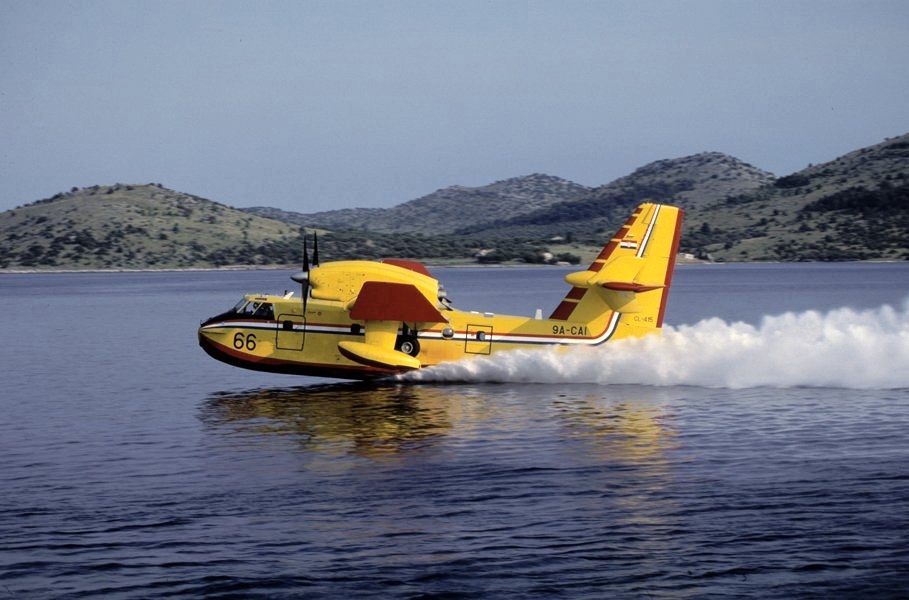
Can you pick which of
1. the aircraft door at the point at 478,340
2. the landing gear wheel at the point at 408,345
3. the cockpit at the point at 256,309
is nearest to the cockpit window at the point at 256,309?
the cockpit at the point at 256,309

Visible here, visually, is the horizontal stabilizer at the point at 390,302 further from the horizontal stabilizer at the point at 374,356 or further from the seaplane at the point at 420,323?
the horizontal stabilizer at the point at 374,356

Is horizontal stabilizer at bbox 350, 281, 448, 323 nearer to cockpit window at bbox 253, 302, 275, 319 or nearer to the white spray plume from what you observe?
the white spray plume

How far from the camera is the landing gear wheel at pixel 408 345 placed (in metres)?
38.7

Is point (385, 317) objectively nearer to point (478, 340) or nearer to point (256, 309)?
point (478, 340)

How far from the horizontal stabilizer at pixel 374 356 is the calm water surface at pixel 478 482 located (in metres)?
1.05

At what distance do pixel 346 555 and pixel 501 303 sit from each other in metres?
76.1

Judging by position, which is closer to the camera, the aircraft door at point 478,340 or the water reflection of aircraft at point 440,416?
the water reflection of aircraft at point 440,416

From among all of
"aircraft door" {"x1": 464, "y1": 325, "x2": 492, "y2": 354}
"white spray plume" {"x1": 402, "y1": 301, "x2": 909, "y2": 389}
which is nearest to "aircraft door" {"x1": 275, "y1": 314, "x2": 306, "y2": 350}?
"white spray plume" {"x1": 402, "y1": 301, "x2": 909, "y2": 389}

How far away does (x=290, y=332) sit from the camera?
1516 inches

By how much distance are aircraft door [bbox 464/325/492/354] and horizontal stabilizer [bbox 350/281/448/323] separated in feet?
7.04

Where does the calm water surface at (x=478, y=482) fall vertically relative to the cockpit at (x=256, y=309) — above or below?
below

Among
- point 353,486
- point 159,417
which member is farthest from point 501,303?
point 353,486


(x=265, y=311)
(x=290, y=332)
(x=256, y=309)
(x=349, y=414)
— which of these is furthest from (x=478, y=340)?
(x=256, y=309)

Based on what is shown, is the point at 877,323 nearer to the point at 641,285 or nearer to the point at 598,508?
the point at 641,285
